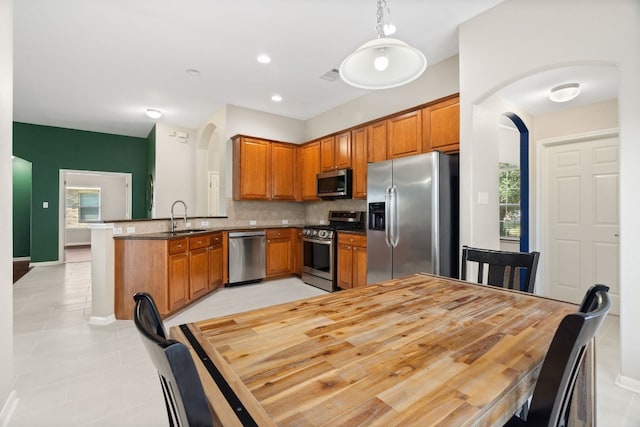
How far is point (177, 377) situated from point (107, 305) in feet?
11.2

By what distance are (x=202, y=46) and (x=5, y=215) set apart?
247 cm

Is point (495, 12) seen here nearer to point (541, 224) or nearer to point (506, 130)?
point (506, 130)

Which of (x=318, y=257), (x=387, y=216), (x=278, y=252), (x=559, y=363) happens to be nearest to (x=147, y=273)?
(x=278, y=252)

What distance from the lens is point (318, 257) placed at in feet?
15.2

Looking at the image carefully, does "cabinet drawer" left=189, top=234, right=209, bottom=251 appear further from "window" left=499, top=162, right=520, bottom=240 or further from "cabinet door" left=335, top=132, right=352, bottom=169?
"window" left=499, top=162, right=520, bottom=240

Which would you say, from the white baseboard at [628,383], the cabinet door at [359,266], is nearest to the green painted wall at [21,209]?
the cabinet door at [359,266]

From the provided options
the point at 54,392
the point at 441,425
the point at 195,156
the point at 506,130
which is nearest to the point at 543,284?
the point at 506,130

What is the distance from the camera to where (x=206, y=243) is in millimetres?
4090

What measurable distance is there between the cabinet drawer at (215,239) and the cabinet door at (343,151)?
211 centimetres

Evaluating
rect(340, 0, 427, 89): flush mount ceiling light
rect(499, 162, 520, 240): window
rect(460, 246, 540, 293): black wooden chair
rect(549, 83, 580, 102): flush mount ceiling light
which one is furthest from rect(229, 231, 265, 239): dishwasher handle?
rect(549, 83, 580, 102): flush mount ceiling light

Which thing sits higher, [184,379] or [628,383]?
[184,379]

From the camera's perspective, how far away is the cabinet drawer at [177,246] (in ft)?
11.0

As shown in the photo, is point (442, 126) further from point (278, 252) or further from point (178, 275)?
point (178, 275)

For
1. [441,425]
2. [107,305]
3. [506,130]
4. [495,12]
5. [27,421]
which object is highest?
[495,12]
